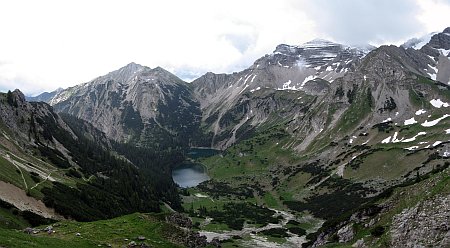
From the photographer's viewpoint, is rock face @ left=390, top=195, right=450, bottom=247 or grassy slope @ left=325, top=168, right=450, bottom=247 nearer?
rock face @ left=390, top=195, right=450, bottom=247

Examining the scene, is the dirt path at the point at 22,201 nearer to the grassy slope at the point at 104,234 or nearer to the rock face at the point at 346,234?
the grassy slope at the point at 104,234

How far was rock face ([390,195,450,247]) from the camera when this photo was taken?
46406 mm

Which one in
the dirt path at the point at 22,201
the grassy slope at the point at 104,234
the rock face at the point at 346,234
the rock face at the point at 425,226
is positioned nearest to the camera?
the grassy slope at the point at 104,234

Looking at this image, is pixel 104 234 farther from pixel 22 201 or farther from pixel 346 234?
pixel 22 201

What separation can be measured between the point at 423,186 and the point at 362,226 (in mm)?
12654

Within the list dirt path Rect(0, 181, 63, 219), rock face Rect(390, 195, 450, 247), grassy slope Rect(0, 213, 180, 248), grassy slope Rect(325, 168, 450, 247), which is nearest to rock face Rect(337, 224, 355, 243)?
grassy slope Rect(325, 168, 450, 247)

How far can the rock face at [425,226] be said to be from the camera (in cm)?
4641

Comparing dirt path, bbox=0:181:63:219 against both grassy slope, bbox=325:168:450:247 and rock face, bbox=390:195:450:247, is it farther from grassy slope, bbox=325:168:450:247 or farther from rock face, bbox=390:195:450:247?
rock face, bbox=390:195:450:247

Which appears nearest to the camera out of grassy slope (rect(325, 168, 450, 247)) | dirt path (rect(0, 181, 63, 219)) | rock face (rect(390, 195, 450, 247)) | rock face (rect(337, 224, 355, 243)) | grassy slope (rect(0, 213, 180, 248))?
grassy slope (rect(0, 213, 180, 248))

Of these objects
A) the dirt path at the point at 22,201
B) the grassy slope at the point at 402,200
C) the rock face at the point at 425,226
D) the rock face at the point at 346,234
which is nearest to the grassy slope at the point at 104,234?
the rock face at the point at 346,234

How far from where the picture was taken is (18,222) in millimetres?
76812

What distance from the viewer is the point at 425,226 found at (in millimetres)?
48906

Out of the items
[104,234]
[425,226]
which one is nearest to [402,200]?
[425,226]

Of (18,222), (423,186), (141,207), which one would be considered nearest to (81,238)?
(18,222)
